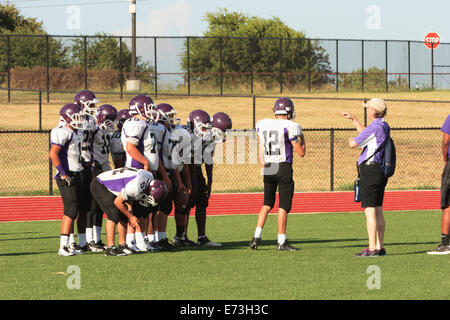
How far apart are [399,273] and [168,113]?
406 centimetres

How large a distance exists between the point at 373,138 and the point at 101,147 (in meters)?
3.83

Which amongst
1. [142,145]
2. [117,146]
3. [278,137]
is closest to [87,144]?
[117,146]

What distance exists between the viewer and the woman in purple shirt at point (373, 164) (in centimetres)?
955

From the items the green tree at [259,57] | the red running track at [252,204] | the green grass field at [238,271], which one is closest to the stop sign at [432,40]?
the green tree at [259,57]

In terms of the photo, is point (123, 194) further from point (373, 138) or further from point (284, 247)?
point (373, 138)

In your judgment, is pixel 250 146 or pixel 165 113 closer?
pixel 165 113

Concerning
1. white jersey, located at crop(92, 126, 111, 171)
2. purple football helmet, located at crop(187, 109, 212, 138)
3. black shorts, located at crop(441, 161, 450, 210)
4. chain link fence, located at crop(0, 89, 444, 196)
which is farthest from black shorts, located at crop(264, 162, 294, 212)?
chain link fence, located at crop(0, 89, 444, 196)

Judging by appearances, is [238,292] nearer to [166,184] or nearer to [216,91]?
[166,184]

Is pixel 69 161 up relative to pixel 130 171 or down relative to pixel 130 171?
up

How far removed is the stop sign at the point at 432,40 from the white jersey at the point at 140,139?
123 feet

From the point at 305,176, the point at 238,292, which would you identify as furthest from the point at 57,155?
the point at 305,176

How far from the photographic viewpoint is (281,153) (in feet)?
34.2

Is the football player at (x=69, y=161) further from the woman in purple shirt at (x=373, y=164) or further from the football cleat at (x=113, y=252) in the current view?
the woman in purple shirt at (x=373, y=164)
